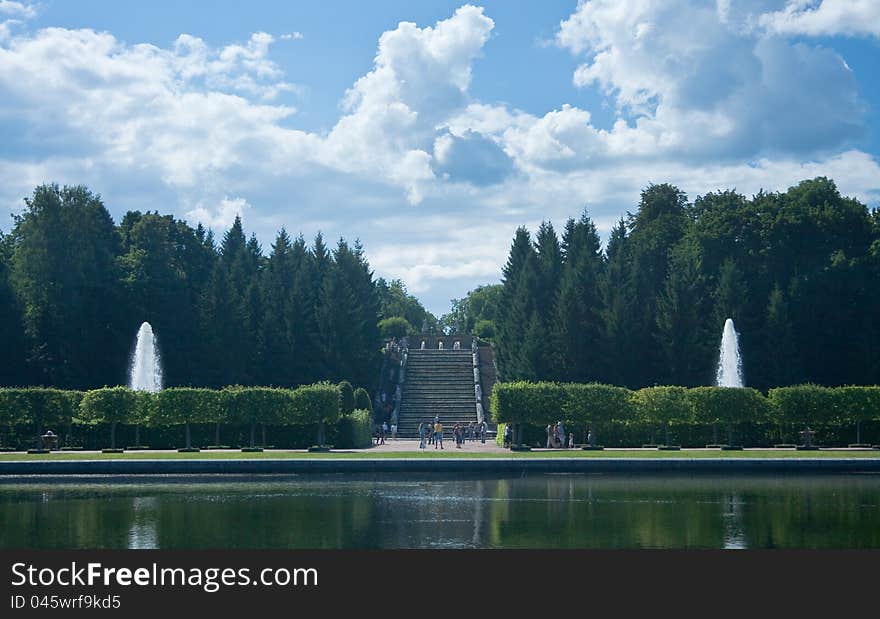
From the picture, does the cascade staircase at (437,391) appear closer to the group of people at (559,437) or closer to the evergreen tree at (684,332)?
the evergreen tree at (684,332)

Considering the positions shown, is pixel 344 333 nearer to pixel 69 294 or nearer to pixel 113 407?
pixel 69 294

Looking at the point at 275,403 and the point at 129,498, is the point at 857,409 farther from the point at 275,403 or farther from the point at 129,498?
the point at 129,498

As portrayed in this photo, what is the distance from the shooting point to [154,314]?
232 feet

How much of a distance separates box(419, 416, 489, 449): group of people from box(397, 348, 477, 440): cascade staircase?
3.69ft

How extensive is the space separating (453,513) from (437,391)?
46.8 metres

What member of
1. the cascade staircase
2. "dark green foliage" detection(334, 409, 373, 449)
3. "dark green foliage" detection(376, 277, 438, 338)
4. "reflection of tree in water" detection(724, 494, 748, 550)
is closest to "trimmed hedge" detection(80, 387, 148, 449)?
"dark green foliage" detection(334, 409, 373, 449)

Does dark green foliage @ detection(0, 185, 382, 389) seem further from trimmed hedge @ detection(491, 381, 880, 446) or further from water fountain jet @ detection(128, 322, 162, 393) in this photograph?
trimmed hedge @ detection(491, 381, 880, 446)

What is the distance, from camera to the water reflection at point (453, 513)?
22.0m

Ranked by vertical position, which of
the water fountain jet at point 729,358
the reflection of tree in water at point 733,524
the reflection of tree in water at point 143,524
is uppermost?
the water fountain jet at point 729,358

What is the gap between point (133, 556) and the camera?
19.6 meters

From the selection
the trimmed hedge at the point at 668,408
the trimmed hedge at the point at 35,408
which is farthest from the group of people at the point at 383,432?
the trimmed hedge at the point at 35,408

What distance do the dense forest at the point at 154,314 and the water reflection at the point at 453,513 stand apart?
33.0 metres

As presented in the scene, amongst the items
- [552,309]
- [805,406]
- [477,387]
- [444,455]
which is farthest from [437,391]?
[444,455]

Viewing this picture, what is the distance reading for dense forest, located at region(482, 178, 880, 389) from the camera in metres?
64.9
